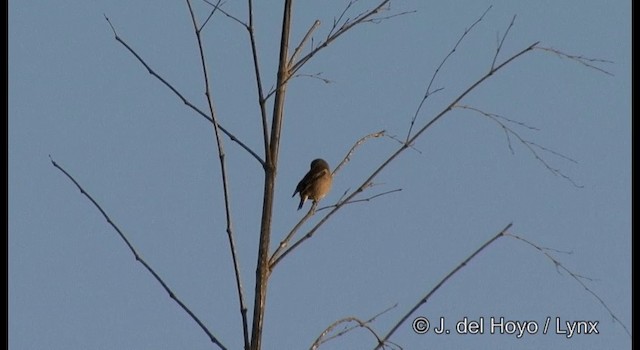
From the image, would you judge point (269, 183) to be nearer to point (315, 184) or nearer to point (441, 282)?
point (441, 282)

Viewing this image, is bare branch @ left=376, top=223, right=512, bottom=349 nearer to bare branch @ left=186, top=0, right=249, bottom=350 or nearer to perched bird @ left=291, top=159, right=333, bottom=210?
bare branch @ left=186, top=0, right=249, bottom=350

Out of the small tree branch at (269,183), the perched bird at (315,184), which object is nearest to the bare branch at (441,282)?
the small tree branch at (269,183)

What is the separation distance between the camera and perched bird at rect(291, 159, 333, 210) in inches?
283

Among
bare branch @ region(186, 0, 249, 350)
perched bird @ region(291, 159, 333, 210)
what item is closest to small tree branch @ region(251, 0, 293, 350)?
bare branch @ region(186, 0, 249, 350)

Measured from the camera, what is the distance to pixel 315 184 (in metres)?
7.29

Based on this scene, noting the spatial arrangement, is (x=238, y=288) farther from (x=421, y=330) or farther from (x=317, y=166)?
(x=317, y=166)

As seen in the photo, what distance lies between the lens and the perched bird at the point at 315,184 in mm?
7199

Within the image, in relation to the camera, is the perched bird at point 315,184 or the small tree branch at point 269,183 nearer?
the small tree branch at point 269,183

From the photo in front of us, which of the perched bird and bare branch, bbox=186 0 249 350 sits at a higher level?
the perched bird

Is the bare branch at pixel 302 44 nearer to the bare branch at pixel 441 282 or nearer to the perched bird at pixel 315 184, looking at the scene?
the bare branch at pixel 441 282

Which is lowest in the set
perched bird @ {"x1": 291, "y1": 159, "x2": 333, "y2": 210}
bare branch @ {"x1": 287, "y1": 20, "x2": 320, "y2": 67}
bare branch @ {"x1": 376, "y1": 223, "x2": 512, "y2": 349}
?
bare branch @ {"x1": 376, "y1": 223, "x2": 512, "y2": 349}

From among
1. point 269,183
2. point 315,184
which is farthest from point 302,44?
point 315,184
